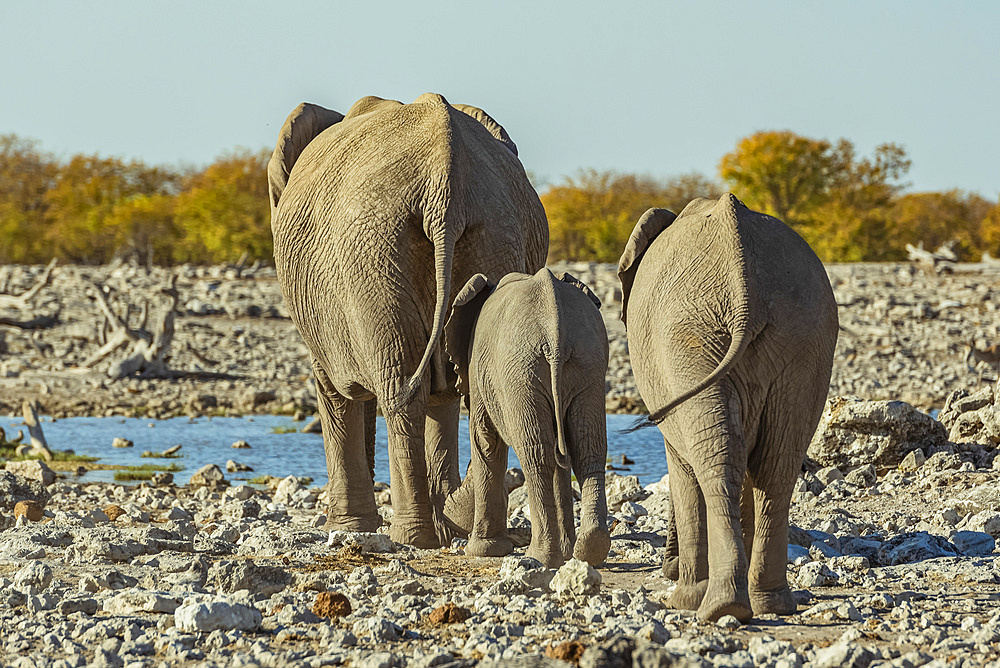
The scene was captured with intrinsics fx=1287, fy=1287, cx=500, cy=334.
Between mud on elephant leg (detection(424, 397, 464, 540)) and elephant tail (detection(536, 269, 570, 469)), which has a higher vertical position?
elephant tail (detection(536, 269, 570, 469))

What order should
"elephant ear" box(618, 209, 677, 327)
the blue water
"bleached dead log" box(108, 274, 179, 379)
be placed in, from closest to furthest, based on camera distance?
1. "elephant ear" box(618, 209, 677, 327)
2. the blue water
3. "bleached dead log" box(108, 274, 179, 379)

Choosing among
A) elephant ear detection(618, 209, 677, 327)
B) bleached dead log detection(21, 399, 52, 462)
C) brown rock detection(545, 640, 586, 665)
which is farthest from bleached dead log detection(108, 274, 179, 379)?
brown rock detection(545, 640, 586, 665)

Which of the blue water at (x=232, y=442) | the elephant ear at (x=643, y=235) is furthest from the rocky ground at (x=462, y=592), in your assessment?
the blue water at (x=232, y=442)

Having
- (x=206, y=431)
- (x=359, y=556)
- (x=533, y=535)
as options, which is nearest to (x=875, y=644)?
(x=533, y=535)

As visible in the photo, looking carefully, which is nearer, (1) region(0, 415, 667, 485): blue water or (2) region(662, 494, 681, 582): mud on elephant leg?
(2) region(662, 494, 681, 582): mud on elephant leg

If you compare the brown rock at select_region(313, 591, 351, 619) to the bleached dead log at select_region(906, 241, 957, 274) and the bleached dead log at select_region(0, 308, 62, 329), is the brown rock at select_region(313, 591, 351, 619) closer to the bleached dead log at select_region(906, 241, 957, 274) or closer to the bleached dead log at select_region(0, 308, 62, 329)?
the bleached dead log at select_region(0, 308, 62, 329)

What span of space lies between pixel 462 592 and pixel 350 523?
7.21ft

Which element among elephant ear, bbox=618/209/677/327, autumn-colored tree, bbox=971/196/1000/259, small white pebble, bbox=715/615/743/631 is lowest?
small white pebble, bbox=715/615/743/631

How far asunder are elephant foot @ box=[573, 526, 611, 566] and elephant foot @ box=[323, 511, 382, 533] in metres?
2.22

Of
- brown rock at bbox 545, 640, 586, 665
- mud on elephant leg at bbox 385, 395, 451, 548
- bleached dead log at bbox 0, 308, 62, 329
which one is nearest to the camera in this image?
brown rock at bbox 545, 640, 586, 665

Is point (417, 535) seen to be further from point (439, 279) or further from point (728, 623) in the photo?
point (728, 623)

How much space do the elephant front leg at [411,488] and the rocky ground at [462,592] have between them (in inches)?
3.6

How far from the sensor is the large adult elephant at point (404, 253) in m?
6.63

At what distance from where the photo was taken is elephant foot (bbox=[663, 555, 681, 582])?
5934mm
